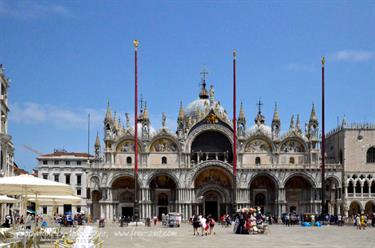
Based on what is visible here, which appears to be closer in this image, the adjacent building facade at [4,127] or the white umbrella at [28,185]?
the white umbrella at [28,185]

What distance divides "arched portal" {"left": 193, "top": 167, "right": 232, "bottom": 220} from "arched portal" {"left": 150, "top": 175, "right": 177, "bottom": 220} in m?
3.20

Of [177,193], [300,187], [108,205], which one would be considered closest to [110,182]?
[108,205]

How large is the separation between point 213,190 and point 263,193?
22.1 ft

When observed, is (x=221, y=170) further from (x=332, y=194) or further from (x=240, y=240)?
(x=240, y=240)

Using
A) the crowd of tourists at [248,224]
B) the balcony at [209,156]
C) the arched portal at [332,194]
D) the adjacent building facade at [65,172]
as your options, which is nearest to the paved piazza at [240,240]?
the crowd of tourists at [248,224]

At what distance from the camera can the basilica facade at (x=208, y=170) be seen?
3113 inches

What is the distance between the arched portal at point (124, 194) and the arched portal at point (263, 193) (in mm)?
15171

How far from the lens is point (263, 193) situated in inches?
3226

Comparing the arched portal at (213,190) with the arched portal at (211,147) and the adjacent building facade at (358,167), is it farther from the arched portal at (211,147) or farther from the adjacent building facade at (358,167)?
the adjacent building facade at (358,167)

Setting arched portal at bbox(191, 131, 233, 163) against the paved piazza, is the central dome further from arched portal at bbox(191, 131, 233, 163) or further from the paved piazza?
the paved piazza

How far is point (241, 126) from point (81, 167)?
4265cm

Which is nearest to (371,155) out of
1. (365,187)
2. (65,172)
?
(365,187)

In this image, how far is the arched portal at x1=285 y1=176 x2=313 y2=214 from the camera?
264 ft

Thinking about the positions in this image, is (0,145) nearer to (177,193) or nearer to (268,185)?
(177,193)
